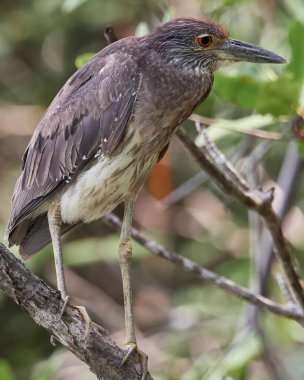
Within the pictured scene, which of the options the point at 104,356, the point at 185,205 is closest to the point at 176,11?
the point at 185,205

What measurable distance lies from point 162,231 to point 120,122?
2422mm

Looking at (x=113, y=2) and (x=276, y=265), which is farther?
(x=113, y=2)

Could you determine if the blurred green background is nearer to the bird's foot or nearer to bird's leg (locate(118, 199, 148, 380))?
bird's leg (locate(118, 199, 148, 380))

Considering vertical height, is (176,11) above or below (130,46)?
above

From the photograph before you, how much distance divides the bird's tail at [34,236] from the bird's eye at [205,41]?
3.00ft

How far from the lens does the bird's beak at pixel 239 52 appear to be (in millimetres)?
3889

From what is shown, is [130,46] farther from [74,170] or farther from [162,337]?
[162,337]

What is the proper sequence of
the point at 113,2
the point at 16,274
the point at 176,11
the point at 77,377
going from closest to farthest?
the point at 16,274, the point at 176,11, the point at 77,377, the point at 113,2

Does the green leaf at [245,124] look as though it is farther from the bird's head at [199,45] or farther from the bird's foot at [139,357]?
the bird's foot at [139,357]

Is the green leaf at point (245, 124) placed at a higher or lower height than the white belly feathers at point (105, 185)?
higher

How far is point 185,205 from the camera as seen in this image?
20.6 feet

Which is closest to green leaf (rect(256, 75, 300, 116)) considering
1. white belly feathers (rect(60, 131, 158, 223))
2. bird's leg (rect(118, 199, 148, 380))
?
white belly feathers (rect(60, 131, 158, 223))

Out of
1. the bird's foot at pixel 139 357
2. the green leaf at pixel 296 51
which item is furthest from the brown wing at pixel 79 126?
the bird's foot at pixel 139 357

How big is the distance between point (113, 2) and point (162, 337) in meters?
1.97
